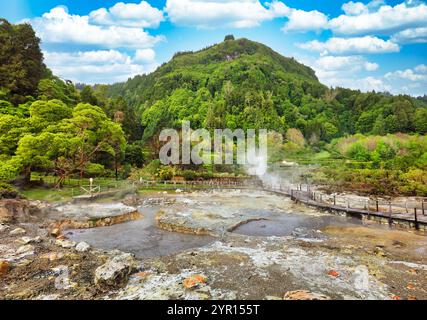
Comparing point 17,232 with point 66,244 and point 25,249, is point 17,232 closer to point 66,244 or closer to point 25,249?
point 25,249

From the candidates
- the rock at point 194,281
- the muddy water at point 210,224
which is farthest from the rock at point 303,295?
the muddy water at point 210,224

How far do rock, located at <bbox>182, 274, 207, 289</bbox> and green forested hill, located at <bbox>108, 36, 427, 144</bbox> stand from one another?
1401 inches

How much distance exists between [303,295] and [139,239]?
8.35 metres

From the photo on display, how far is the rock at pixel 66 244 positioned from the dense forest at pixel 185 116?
8340 millimetres

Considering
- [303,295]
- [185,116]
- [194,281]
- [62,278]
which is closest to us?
[303,295]

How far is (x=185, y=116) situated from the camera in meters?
63.6

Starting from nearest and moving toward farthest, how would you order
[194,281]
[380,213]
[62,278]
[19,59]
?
[194,281] → [62,278] → [380,213] → [19,59]

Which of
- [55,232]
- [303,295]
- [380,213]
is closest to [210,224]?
[55,232]

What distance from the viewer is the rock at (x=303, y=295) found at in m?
8.44

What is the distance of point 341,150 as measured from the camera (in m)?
44.5
